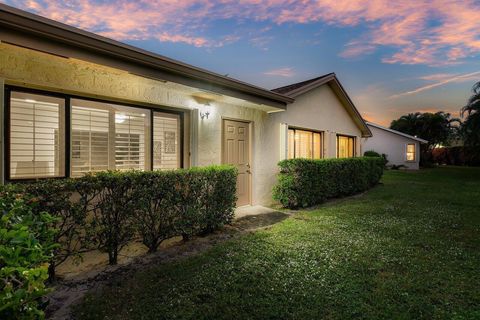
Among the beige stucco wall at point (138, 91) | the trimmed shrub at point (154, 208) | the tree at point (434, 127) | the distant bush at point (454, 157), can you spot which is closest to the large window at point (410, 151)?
the tree at point (434, 127)

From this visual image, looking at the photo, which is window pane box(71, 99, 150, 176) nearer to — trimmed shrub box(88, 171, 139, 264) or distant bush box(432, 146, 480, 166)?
trimmed shrub box(88, 171, 139, 264)

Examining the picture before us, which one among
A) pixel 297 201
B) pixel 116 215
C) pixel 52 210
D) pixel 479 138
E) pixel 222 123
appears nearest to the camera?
pixel 52 210

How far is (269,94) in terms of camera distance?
6953mm

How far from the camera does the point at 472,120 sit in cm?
1886

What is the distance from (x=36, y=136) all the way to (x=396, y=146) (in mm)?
28843

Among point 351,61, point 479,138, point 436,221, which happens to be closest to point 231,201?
point 436,221

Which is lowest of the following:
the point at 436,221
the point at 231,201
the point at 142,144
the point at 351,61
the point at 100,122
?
the point at 436,221

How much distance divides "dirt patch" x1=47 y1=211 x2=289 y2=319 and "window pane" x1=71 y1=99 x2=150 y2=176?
1.63 metres

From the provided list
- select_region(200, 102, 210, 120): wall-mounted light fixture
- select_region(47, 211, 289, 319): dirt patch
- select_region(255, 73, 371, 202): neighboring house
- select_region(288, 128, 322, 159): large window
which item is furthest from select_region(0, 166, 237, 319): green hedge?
select_region(288, 128, 322, 159): large window

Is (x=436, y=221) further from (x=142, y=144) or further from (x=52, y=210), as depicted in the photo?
(x=52, y=210)

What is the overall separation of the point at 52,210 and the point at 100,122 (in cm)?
217

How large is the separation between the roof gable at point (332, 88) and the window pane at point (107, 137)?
509cm

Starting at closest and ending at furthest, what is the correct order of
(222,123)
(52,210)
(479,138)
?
(52,210) → (222,123) → (479,138)

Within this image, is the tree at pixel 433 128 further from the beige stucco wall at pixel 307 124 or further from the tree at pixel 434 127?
the beige stucco wall at pixel 307 124
